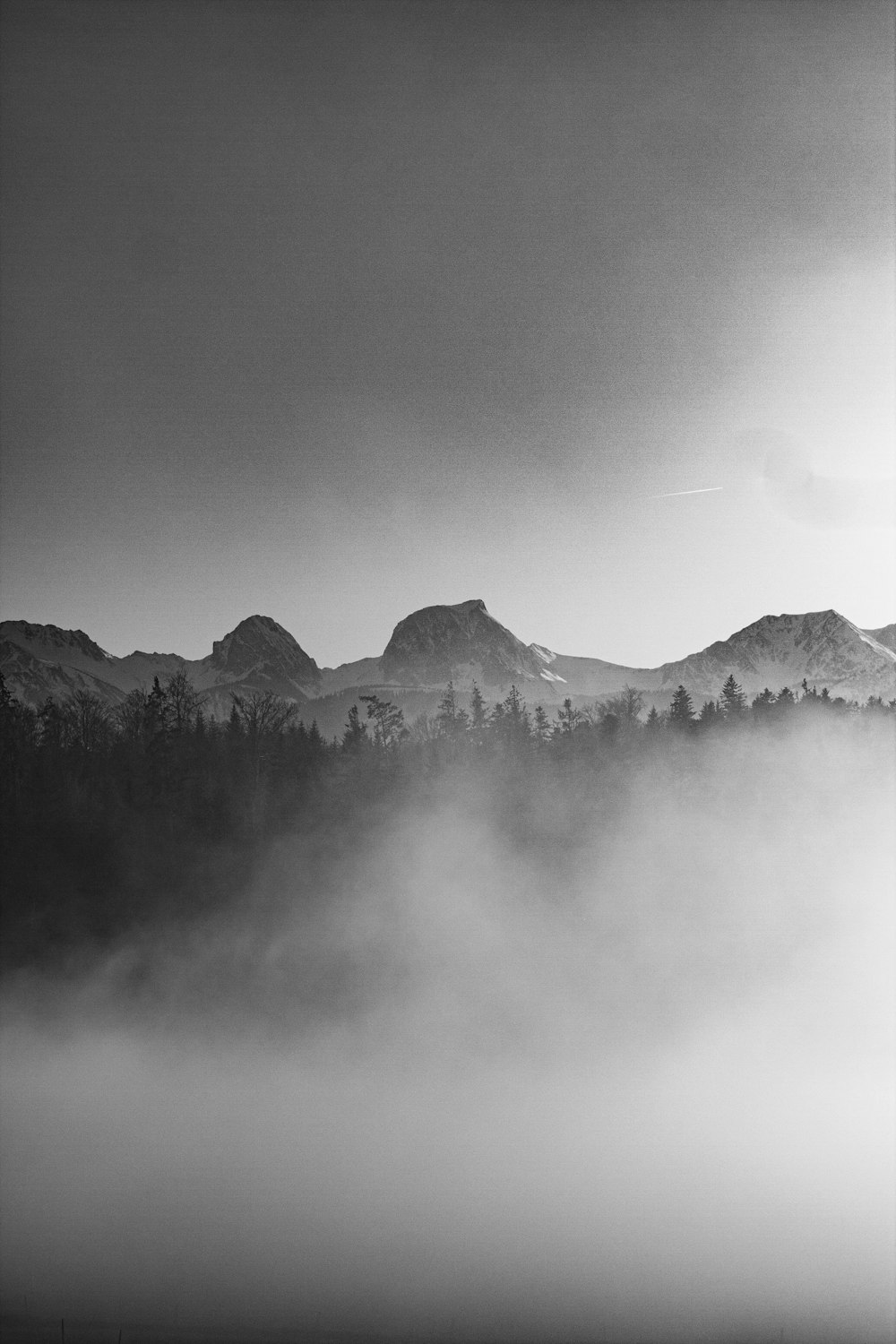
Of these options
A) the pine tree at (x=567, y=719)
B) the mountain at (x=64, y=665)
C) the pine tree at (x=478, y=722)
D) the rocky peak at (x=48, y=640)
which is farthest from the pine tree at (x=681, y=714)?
the rocky peak at (x=48, y=640)

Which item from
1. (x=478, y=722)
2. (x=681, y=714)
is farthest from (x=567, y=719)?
(x=681, y=714)

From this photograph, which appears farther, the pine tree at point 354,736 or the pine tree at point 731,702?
the pine tree at point 731,702

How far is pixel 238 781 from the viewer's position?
163 feet

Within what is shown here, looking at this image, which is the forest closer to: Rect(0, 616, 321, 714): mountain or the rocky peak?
Rect(0, 616, 321, 714): mountain

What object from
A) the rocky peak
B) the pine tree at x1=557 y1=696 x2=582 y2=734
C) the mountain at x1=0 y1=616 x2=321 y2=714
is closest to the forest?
the pine tree at x1=557 y1=696 x2=582 y2=734

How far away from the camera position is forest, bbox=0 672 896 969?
43.8 meters

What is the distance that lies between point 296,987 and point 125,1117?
1164cm

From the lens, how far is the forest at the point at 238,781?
43.8 meters

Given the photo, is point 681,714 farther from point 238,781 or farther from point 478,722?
point 238,781

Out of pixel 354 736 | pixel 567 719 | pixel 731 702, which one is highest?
pixel 731 702

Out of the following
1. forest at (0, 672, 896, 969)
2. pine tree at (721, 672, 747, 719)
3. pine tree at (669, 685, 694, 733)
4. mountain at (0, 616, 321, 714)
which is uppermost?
mountain at (0, 616, 321, 714)

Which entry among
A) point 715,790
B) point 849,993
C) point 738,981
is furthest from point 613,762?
point 849,993

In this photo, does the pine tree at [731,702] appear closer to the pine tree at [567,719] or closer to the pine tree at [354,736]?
the pine tree at [567,719]

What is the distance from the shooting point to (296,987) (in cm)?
4775
